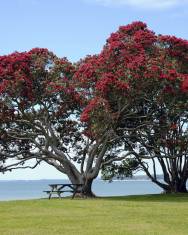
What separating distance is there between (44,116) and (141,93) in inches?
300

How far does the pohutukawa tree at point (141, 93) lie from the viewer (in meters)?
30.8

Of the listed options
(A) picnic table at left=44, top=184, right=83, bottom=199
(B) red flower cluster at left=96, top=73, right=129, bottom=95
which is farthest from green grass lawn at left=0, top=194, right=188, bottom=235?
(B) red flower cluster at left=96, top=73, right=129, bottom=95

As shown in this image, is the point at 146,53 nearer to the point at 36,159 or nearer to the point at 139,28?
the point at 139,28

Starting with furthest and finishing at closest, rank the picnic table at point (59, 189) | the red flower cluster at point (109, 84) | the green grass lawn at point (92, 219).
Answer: the picnic table at point (59, 189), the red flower cluster at point (109, 84), the green grass lawn at point (92, 219)

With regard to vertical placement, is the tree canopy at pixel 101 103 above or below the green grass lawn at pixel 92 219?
above

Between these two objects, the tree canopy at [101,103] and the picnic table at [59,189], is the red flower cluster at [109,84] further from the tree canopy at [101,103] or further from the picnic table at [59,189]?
the picnic table at [59,189]

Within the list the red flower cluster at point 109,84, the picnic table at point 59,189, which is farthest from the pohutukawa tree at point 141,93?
the picnic table at point 59,189

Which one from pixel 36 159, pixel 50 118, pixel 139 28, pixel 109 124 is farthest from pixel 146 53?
pixel 36 159

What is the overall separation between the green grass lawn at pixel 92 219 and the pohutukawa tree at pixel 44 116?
9.33 m

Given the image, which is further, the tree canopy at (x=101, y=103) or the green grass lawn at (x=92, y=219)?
the tree canopy at (x=101, y=103)

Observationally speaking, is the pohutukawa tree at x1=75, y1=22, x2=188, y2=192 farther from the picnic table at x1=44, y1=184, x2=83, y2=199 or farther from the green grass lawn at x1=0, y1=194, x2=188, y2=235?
the green grass lawn at x1=0, y1=194, x2=188, y2=235

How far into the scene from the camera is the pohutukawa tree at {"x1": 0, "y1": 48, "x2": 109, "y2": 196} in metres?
33.9

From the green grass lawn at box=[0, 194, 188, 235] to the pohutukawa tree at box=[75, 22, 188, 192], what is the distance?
753cm

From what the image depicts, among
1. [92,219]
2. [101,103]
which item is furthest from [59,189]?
[92,219]
